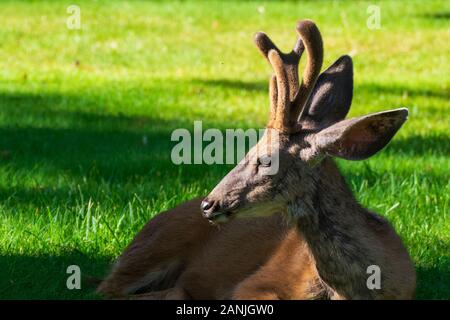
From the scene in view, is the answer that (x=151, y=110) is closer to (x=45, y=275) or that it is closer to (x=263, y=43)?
(x=45, y=275)

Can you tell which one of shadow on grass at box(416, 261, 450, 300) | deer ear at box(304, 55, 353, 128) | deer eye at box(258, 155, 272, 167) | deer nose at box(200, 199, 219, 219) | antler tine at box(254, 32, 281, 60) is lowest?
shadow on grass at box(416, 261, 450, 300)

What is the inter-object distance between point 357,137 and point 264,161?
1.25 feet

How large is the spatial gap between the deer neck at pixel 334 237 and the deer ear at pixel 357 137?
0.13 metres

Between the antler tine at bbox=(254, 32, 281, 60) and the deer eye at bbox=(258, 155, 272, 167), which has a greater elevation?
the antler tine at bbox=(254, 32, 281, 60)

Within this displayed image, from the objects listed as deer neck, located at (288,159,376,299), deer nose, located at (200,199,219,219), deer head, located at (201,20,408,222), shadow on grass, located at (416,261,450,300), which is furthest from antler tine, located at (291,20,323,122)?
shadow on grass, located at (416,261,450,300)

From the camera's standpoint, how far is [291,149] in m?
4.32

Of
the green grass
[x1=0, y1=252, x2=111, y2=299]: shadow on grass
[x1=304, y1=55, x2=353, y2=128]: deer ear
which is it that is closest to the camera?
[x1=304, y1=55, x2=353, y2=128]: deer ear

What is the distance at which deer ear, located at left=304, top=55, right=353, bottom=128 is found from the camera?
4492 mm

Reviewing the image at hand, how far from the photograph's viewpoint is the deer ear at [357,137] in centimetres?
422

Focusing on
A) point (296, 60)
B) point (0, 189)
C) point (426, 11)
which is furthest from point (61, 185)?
point (426, 11)

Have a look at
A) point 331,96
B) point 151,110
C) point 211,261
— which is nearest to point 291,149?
point 331,96

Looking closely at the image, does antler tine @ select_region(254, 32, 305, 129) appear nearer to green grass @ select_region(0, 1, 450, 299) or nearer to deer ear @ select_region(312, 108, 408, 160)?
deer ear @ select_region(312, 108, 408, 160)

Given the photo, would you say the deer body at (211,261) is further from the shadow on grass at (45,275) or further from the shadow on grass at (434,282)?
the shadow on grass at (434,282)

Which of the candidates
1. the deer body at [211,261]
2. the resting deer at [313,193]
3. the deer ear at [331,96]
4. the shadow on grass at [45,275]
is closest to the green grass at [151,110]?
the shadow on grass at [45,275]
